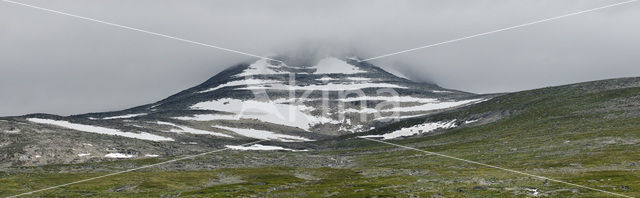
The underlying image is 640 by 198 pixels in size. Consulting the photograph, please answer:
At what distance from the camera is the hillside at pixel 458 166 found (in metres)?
57.5

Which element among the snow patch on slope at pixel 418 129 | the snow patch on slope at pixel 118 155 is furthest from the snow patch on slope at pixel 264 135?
the snow patch on slope at pixel 118 155

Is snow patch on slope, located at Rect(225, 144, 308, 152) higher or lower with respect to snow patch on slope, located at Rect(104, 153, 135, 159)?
lower

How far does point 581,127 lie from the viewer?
10406 centimetres

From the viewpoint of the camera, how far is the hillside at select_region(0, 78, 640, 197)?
189 feet

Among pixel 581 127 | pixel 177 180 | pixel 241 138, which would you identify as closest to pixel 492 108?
pixel 581 127

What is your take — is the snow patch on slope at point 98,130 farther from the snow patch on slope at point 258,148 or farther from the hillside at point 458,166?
the hillside at point 458,166

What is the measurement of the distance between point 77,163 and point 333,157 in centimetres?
6241

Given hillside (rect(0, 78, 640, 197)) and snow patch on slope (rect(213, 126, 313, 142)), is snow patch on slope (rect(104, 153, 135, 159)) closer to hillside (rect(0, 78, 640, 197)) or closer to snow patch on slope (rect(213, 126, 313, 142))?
hillside (rect(0, 78, 640, 197))

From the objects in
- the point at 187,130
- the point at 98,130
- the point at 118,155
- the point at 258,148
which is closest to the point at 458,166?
the point at 258,148

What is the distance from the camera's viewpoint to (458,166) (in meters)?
81.2

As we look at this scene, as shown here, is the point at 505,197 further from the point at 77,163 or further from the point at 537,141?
the point at 77,163

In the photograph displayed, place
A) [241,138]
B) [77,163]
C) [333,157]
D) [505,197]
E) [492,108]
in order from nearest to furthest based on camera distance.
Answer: [505,197] → [77,163] → [333,157] → [492,108] → [241,138]

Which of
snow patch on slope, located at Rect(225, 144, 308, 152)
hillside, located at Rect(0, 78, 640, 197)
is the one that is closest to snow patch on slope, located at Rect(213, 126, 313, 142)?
snow patch on slope, located at Rect(225, 144, 308, 152)

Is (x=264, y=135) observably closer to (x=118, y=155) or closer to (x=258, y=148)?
(x=258, y=148)
